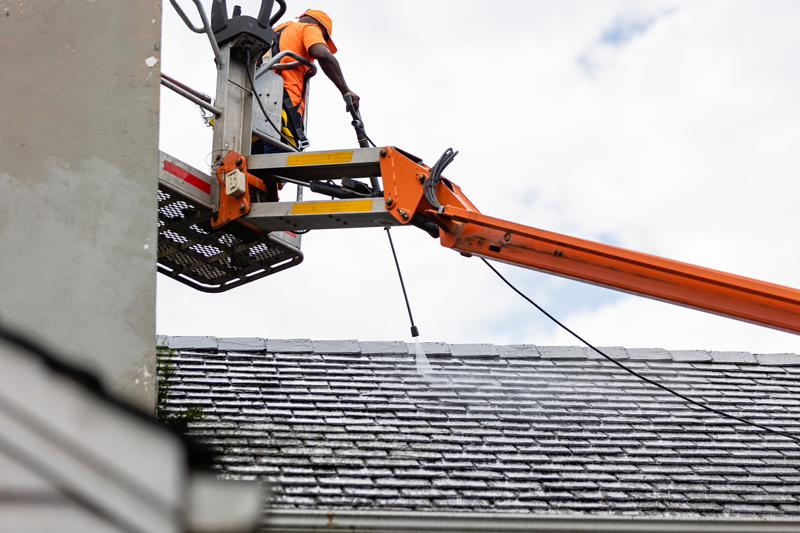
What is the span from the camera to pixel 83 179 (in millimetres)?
2578

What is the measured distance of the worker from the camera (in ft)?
21.5

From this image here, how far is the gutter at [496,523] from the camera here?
4.77 metres

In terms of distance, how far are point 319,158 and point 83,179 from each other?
331 cm

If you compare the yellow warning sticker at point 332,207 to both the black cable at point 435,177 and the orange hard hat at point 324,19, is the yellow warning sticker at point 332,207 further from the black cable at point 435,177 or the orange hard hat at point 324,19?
the orange hard hat at point 324,19

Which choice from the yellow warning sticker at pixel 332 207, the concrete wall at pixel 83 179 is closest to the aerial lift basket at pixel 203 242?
Result: the yellow warning sticker at pixel 332 207

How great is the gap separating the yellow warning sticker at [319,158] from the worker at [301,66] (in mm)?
745

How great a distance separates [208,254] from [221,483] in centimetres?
545

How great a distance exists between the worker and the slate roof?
2139mm

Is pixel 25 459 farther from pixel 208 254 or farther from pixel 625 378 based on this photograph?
pixel 625 378

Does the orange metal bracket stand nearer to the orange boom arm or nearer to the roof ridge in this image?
the orange boom arm

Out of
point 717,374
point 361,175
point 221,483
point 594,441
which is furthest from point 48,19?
point 717,374

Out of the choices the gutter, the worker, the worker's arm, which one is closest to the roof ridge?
the worker

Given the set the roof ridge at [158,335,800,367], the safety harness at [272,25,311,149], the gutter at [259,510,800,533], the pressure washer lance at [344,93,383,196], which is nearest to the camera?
the gutter at [259,510,800,533]

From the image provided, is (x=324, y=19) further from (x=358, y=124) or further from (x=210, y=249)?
(x=210, y=249)
